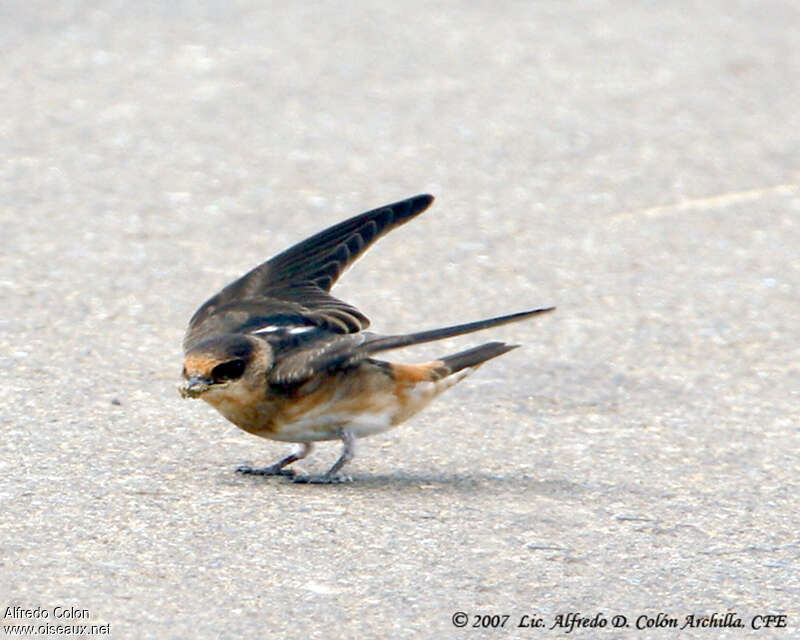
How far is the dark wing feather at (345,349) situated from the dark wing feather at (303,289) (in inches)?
8.7

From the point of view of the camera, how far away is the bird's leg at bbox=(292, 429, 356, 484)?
5.53 m

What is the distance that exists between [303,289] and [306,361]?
0.64 meters

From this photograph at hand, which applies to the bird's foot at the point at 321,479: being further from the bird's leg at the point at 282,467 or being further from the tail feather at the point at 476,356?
the tail feather at the point at 476,356

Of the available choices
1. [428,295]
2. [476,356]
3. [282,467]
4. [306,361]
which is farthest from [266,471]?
[428,295]

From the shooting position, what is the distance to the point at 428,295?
790cm

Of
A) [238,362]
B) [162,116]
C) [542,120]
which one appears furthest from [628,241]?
[238,362]

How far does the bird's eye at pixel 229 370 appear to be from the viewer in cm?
524

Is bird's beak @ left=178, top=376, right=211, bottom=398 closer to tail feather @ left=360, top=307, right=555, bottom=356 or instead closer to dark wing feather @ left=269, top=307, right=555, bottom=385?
dark wing feather @ left=269, top=307, right=555, bottom=385

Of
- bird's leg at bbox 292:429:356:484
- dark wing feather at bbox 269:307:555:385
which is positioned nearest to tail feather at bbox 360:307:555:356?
dark wing feather at bbox 269:307:555:385

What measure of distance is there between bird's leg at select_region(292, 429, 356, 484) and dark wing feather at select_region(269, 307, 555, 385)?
0.25m

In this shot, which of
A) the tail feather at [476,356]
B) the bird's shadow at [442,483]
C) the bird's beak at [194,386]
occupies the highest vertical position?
the bird's beak at [194,386]

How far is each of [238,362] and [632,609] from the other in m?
1.54

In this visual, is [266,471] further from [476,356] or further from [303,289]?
[476,356]

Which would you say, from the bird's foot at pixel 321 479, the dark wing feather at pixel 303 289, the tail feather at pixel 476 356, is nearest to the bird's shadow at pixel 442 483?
the bird's foot at pixel 321 479
